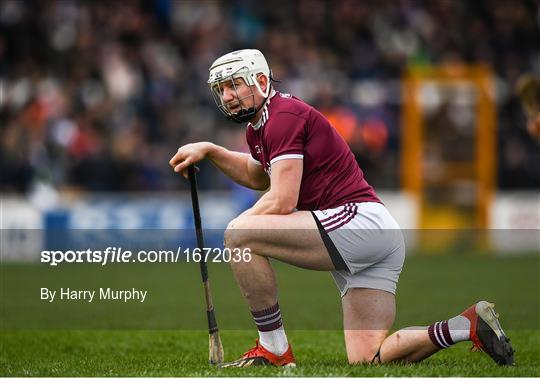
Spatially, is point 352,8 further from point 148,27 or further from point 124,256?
point 124,256

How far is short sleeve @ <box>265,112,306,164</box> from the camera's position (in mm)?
5965

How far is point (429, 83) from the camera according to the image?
1753cm

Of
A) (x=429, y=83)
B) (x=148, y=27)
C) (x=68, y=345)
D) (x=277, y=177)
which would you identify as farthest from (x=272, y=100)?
(x=148, y=27)

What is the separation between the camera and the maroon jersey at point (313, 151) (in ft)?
19.8

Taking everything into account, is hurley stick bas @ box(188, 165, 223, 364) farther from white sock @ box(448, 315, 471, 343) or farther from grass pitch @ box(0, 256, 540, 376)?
white sock @ box(448, 315, 471, 343)

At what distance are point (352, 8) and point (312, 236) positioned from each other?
49.7ft

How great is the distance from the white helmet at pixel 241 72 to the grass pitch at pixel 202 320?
1.47 m

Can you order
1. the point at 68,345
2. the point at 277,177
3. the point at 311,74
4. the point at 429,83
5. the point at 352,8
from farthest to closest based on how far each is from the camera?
the point at 352,8 → the point at 311,74 → the point at 429,83 → the point at 68,345 → the point at 277,177

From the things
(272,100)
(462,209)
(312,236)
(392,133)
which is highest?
(272,100)

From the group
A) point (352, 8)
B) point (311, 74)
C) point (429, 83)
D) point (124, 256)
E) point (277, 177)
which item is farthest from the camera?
point (352, 8)

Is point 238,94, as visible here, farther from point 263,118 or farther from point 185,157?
point 185,157

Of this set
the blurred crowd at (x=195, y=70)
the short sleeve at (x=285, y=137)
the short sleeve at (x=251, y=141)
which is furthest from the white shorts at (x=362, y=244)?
the blurred crowd at (x=195, y=70)

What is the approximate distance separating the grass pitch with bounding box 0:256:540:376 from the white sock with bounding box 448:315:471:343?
202 millimetres

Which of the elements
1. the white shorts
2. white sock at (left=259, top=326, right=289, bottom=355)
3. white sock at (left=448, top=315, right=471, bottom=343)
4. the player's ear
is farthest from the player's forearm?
white sock at (left=448, top=315, right=471, bottom=343)
